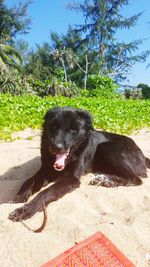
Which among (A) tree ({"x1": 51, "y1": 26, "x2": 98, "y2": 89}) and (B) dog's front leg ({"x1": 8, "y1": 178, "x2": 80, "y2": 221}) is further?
(A) tree ({"x1": 51, "y1": 26, "x2": 98, "y2": 89})

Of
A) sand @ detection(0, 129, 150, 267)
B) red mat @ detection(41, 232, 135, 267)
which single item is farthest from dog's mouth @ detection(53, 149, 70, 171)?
red mat @ detection(41, 232, 135, 267)

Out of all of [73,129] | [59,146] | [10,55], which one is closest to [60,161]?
[59,146]

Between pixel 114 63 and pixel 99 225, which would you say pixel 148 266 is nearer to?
pixel 99 225

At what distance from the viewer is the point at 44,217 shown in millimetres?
2635

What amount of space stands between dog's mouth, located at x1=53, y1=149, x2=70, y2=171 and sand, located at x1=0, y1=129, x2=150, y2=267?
295mm

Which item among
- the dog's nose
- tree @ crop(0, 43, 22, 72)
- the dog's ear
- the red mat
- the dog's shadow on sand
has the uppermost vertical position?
tree @ crop(0, 43, 22, 72)

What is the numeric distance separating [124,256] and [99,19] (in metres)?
36.2

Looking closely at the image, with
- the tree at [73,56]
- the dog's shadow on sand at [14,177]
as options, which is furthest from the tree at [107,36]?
the dog's shadow on sand at [14,177]

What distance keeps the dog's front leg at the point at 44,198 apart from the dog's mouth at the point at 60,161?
0.15 m

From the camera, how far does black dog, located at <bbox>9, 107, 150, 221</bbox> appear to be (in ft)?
11.3

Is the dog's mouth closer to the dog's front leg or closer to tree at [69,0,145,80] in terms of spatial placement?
the dog's front leg

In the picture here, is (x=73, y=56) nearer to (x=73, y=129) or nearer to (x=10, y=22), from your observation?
(x=10, y=22)

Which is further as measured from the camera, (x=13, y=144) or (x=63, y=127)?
(x=13, y=144)

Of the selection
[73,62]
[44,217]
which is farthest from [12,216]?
[73,62]
